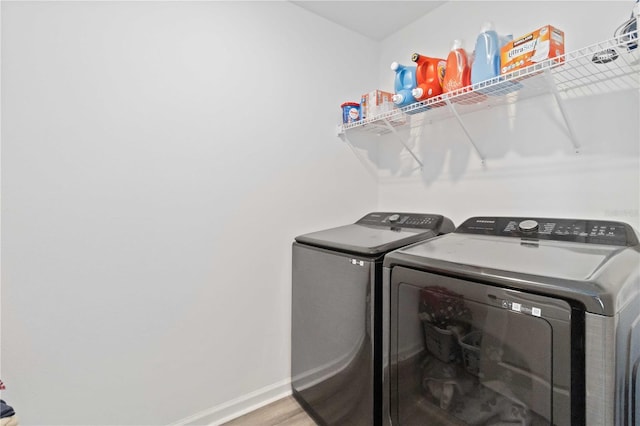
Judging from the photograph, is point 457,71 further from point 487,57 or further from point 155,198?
point 155,198

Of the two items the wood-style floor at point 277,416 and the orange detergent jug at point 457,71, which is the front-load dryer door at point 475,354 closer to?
the wood-style floor at point 277,416

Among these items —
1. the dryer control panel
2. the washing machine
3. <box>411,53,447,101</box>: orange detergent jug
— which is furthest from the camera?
<box>411,53,447,101</box>: orange detergent jug

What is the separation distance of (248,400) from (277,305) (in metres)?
0.56

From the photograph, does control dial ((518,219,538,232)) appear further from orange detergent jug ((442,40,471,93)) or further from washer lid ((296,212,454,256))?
orange detergent jug ((442,40,471,93))

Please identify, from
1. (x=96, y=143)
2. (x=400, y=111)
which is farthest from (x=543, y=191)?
(x=96, y=143)

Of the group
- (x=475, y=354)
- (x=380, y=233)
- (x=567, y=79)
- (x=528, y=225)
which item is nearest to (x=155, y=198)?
(x=380, y=233)

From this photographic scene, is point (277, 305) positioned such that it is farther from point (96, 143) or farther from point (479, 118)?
point (479, 118)

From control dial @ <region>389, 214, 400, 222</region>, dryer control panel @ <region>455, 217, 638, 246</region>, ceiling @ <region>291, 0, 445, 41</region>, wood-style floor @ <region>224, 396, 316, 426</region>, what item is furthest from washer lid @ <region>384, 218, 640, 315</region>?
ceiling @ <region>291, 0, 445, 41</region>

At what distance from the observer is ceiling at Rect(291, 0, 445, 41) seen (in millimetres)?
1946

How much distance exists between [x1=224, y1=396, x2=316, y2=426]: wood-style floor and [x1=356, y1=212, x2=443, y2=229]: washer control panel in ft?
4.05

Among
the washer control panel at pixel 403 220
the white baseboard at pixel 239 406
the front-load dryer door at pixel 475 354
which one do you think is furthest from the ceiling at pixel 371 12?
the white baseboard at pixel 239 406

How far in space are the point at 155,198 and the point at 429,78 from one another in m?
1.54

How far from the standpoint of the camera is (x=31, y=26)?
49.0 inches

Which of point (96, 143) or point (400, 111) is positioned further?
point (400, 111)
